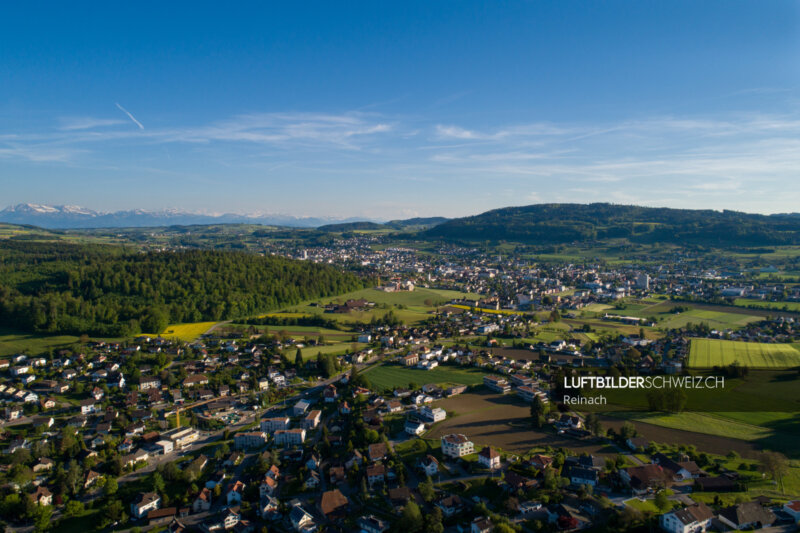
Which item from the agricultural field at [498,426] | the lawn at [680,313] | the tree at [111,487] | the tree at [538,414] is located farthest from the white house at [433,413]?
the lawn at [680,313]

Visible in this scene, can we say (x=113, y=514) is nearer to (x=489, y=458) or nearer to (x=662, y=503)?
(x=489, y=458)

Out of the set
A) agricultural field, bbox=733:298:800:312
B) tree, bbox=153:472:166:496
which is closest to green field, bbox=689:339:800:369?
agricultural field, bbox=733:298:800:312

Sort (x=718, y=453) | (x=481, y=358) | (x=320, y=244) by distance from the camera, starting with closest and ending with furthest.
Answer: (x=718, y=453) < (x=481, y=358) < (x=320, y=244)

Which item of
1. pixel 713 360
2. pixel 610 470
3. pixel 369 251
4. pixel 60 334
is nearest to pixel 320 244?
pixel 369 251

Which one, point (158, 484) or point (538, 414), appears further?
point (538, 414)

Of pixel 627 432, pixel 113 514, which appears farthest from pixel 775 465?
pixel 113 514

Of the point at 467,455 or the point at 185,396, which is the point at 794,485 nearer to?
the point at 467,455

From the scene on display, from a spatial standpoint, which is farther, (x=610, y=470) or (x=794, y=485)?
(x=610, y=470)
